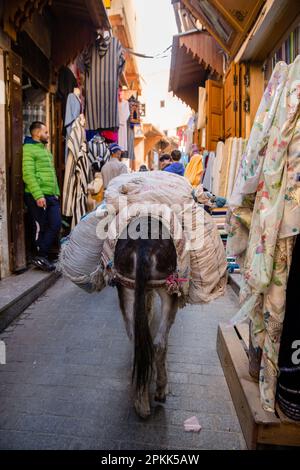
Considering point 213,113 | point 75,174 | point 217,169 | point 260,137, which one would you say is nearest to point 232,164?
point 217,169

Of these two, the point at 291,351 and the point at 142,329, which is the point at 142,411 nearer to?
the point at 142,329

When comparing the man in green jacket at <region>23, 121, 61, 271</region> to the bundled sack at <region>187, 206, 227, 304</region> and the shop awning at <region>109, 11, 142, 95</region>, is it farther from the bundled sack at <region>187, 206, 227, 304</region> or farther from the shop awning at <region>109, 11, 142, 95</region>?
the shop awning at <region>109, 11, 142, 95</region>

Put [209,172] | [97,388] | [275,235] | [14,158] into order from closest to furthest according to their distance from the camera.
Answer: [275,235] < [97,388] < [14,158] < [209,172]

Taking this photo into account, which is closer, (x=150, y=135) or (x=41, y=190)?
(x=41, y=190)

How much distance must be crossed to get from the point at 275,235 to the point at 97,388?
1.61 metres

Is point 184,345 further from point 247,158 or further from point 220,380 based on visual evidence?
point 247,158

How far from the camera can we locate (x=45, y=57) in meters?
5.50

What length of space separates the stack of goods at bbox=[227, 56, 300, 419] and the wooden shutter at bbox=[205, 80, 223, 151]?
16.8 ft

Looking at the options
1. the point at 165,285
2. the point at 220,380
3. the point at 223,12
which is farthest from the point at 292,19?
the point at 220,380

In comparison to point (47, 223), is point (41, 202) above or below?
above

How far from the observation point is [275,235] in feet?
4.80

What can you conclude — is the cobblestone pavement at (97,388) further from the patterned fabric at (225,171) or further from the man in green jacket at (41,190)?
the patterned fabric at (225,171)

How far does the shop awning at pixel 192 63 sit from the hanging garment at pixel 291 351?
22.0ft

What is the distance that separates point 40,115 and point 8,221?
2.40 metres
